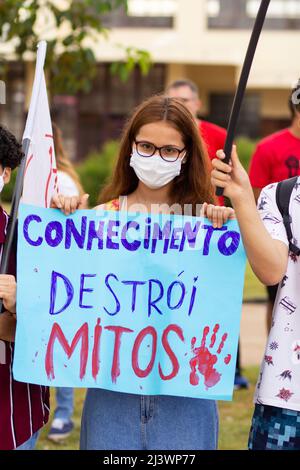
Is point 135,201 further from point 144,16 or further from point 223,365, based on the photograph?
point 144,16

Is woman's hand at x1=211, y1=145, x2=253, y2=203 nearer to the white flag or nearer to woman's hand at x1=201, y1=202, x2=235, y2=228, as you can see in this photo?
woman's hand at x1=201, y1=202, x2=235, y2=228

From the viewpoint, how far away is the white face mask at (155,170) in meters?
3.02

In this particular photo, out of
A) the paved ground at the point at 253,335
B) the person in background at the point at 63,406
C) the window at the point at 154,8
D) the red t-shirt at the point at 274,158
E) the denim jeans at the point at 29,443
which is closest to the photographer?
the denim jeans at the point at 29,443

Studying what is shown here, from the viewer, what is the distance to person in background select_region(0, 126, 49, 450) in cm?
290

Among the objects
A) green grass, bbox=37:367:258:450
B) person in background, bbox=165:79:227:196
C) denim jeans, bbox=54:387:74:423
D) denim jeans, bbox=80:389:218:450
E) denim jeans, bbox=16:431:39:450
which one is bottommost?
green grass, bbox=37:367:258:450

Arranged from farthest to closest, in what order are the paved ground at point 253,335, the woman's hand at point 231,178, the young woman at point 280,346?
the paved ground at point 253,335 → the young woman at point 280,346 → the woman's hand at point 231,178

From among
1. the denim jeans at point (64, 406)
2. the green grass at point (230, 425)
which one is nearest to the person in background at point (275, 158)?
the green grass at point (230, 425)

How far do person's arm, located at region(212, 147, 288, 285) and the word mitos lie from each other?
0.80 feet

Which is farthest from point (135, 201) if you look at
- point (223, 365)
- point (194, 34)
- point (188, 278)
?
point (194, 34)

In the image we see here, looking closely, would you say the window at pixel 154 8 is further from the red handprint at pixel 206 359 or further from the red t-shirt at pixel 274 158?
the red handprint at pixel 206 359


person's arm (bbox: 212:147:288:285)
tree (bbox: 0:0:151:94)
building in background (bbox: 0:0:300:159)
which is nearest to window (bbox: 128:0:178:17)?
building in background (bbox: 0:0:300:159)

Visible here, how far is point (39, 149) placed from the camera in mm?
3205

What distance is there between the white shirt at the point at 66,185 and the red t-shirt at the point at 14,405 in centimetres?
254

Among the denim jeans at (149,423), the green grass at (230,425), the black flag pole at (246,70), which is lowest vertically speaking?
the green grass at (230,425)
